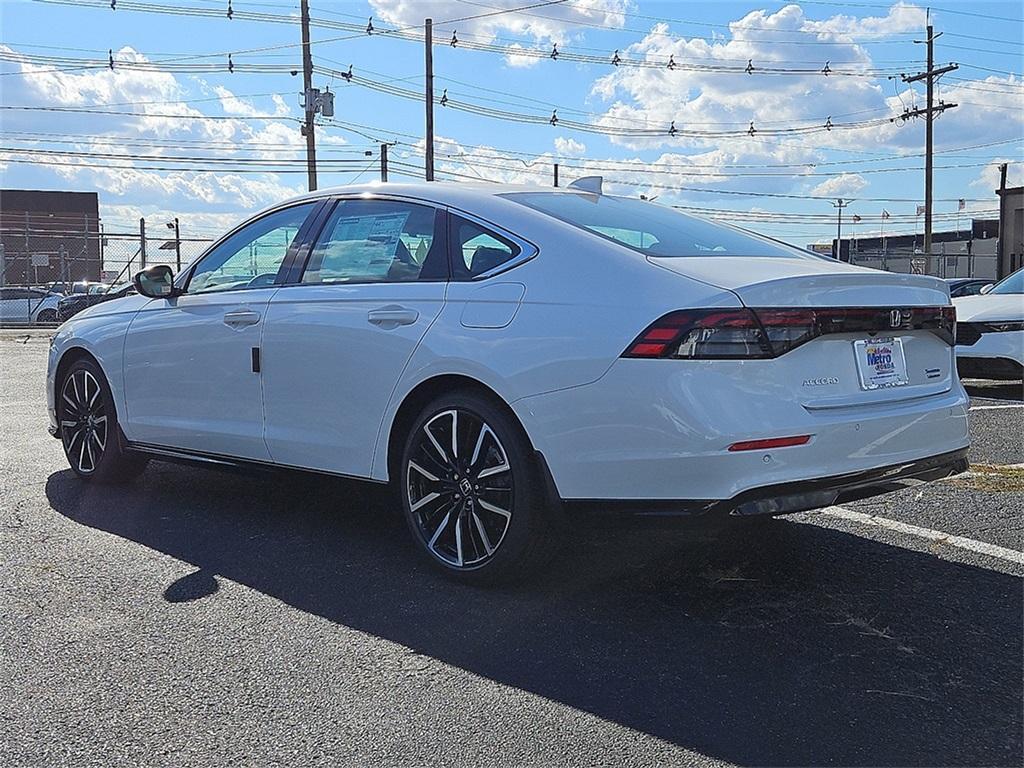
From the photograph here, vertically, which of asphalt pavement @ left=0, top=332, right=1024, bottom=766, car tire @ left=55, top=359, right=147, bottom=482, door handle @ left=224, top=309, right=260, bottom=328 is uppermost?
door handle @ left=224, top=309, right=260, bottom=328

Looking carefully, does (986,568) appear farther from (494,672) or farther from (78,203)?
(78,203)

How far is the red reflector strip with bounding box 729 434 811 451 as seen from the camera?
11.1 feet

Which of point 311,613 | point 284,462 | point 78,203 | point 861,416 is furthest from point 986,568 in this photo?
point 78,203

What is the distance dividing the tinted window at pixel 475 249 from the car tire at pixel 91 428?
2563 mm

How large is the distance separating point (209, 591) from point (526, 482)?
131cm

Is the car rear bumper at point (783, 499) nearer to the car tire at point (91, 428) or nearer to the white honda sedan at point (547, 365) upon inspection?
the white honda sedan at point (547, 365)

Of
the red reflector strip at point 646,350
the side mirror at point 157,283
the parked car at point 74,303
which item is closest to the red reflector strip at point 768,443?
the red reflector strip at point 646,350

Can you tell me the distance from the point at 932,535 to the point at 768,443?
170 centimetres

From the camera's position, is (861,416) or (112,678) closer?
(112,678)

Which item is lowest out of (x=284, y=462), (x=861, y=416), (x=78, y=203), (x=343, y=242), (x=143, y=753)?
(x=143, y=753)

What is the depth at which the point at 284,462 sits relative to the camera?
15.5 feet

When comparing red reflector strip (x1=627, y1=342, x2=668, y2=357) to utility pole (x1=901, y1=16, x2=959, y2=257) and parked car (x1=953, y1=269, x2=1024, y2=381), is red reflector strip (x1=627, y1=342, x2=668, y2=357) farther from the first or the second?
utility pole (x1=901, y1=16, x2=959, y2=257)

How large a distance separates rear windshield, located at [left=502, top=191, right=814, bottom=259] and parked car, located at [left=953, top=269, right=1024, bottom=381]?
18.3 feet

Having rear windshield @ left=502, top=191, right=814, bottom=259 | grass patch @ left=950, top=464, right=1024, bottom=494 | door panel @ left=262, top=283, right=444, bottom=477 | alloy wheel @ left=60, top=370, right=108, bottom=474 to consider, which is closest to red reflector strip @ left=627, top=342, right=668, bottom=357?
rear windshield @ left=502, top=191, right=814, bottom=259
